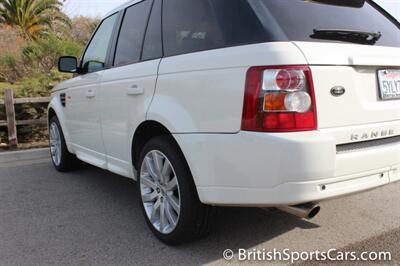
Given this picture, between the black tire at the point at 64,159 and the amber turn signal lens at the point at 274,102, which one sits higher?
the amber turn signal lens at the point at 274,102

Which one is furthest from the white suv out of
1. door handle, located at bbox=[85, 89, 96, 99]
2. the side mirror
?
the side mirror

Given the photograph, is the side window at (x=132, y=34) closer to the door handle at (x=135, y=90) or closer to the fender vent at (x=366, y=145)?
the door handle at (x=135, y=90)

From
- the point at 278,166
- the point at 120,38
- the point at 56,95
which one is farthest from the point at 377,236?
the point at 56,95

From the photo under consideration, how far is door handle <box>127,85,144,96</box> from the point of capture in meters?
3.23

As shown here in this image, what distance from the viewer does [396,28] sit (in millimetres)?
3191

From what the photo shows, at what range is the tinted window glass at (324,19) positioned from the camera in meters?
2.46

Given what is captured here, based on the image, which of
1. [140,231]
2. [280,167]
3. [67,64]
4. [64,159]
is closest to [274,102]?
[280,167]

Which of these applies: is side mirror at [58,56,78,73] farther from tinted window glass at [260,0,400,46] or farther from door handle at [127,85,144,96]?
tinted window glass at [260,0,400,46]

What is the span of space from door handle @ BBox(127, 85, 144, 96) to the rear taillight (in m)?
1.19

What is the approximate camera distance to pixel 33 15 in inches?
969

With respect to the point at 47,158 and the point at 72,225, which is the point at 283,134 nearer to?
the point at 72,225

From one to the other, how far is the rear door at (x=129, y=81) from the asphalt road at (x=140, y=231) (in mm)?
549

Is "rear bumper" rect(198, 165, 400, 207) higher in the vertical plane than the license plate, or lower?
lower

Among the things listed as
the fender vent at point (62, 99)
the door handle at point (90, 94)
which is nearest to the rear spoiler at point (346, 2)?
the door handle at point (90, 94)
